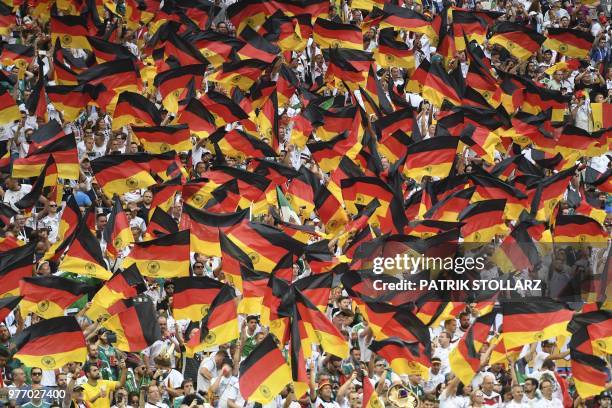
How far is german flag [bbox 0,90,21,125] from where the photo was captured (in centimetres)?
2330

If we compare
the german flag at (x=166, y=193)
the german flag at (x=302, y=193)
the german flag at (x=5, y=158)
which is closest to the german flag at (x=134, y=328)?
the german flag at (x=166, y=193)

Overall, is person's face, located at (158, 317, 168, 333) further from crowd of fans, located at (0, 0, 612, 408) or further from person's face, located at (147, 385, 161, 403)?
person's face, located at (147, 385, 161, 403)

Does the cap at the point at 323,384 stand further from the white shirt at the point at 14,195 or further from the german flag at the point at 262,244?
the white shirt at the point at 14,195

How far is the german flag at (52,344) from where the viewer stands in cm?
1766

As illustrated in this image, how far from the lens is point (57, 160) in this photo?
875 inches

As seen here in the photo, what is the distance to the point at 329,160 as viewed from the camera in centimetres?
2352

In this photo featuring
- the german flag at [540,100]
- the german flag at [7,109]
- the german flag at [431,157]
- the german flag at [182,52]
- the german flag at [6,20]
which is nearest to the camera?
the german flag at [431,157]

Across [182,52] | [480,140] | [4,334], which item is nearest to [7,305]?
[4,334]

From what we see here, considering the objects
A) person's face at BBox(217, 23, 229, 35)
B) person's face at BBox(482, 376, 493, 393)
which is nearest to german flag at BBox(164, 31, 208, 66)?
person's face at BBox(217, 23, 229, 35)

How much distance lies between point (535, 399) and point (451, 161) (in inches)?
211

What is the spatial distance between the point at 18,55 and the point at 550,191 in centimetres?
842

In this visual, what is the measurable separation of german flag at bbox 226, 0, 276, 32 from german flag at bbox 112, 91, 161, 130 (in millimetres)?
4018

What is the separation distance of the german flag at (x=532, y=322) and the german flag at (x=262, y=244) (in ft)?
9.18

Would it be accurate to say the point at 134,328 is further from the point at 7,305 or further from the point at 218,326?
the point at 7,305
